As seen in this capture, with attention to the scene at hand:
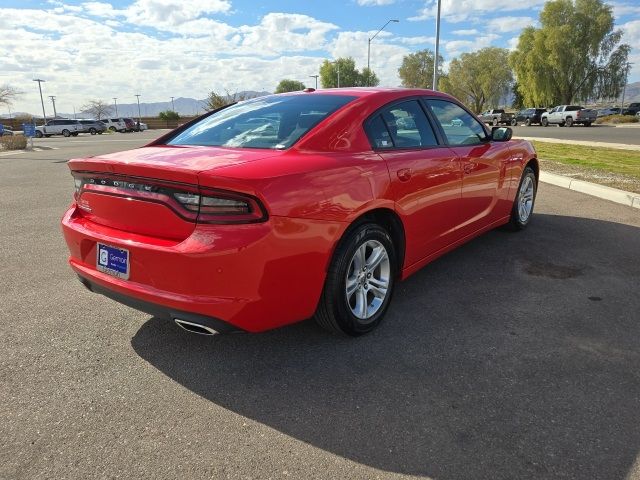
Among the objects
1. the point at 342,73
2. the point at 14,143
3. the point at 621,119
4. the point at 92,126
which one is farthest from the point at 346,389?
the point at 342,73

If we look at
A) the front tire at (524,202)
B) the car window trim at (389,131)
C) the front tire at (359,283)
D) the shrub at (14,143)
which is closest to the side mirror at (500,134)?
the front tire at (524,202)

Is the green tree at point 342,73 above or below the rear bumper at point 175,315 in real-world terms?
above

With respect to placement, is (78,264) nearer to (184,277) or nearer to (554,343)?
(184,277)

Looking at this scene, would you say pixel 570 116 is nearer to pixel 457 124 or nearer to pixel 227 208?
pixel 457 124

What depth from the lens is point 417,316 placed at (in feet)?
11.4

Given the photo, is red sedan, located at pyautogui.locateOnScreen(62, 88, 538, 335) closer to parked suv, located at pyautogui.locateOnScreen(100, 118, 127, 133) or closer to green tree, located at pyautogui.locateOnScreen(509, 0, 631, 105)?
green tree, located at pyautogui.locateOnScreen(509, 0, 631, 105)

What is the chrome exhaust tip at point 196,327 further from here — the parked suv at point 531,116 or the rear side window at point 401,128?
the parked suv at point 531,116

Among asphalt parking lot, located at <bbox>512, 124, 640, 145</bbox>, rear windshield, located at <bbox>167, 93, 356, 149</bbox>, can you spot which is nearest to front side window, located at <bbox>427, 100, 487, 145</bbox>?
rear windshield, located at <bbox>167, 93, 356, 149</bbox>

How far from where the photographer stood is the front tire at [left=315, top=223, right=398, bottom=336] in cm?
286

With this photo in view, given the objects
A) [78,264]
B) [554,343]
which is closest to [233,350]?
[78,264]

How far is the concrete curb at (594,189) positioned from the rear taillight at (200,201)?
6230 millimetres

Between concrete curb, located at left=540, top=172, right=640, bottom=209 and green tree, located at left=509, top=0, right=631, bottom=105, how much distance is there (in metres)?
49.0

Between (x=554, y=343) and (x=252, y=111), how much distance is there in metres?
2.59

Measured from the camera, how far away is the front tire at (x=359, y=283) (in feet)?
9.39
